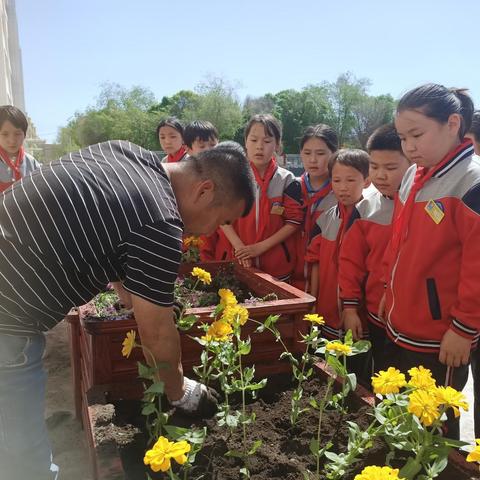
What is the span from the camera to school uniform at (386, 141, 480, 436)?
1.57 metres

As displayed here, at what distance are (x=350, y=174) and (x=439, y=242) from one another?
813 millimetres

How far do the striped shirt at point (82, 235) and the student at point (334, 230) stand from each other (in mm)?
1370

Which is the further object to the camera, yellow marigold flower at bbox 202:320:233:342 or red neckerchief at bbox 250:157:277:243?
red neckerchief at bbox 250:157:277:243

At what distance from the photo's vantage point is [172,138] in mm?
4348

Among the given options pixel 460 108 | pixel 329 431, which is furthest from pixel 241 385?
pixel 460 108

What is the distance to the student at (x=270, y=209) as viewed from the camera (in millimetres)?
2811

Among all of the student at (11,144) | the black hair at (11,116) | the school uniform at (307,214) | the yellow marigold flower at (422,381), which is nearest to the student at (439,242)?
the yellow marigold flower at (422,381)

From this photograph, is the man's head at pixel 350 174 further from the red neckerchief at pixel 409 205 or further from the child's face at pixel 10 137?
the child's face at pixel 10 137

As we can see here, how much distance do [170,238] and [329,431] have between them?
78 centimetres

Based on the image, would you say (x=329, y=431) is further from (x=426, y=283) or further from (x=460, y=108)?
(x=460, y=108)

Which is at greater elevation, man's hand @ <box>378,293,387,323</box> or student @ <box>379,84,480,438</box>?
student @ <box>379,84,480,438</box>

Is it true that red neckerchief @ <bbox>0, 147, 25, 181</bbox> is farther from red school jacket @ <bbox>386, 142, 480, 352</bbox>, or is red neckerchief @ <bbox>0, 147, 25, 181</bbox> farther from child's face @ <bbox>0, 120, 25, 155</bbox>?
red school jacket @ <bbox>386, 142, 480, 352</bbox>

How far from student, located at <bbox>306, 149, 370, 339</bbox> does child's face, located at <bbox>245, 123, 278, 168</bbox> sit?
1.54ft

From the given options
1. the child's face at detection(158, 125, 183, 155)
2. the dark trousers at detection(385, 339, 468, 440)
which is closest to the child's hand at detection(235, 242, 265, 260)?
the dark trousers at detection(385, 339, 468, 440)
